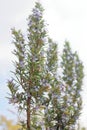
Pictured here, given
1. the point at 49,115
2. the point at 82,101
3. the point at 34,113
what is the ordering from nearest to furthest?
the point at 34,113 → the point at 49,115 → the point at 82,101

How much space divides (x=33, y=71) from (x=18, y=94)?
170 cm

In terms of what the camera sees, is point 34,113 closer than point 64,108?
Yes

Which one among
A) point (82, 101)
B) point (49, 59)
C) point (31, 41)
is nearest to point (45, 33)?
point (31, 41)

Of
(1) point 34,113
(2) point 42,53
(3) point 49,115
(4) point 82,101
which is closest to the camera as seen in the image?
(1) point 34,113

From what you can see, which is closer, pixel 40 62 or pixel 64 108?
pixel 40 62

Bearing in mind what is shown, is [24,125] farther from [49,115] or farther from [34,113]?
[49,115]

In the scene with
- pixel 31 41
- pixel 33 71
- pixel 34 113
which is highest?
pixel 31 41

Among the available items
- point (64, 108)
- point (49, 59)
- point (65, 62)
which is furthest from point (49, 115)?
point (65, 62)

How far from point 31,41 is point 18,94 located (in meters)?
3.56

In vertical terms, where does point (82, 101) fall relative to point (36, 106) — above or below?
above

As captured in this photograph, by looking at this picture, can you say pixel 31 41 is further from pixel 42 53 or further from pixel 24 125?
pixel 24 125

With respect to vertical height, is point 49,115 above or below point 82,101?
below

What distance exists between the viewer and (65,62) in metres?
43.6

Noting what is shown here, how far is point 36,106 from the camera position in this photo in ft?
83.2
